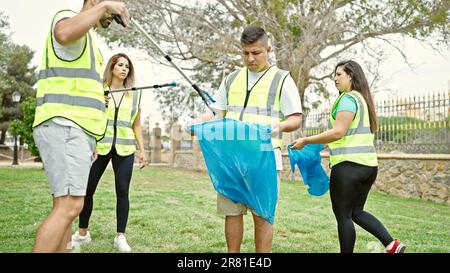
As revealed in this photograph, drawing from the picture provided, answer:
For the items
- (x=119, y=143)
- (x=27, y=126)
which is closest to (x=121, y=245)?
(x=119, y=143)

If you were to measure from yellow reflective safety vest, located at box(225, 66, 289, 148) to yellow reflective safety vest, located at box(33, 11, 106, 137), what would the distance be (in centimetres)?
90

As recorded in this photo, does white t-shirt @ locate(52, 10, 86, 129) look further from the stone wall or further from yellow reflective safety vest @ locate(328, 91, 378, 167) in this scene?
the stone wall

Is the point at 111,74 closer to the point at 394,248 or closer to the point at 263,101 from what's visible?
the point at 263,101

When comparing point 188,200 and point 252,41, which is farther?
point 188,200

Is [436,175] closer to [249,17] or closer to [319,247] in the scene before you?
[319,247]

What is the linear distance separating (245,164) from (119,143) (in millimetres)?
1589

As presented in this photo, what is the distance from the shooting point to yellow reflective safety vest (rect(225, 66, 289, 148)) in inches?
114

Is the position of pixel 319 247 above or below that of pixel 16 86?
below

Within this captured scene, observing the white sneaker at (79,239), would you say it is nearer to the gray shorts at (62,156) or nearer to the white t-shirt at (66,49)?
the gray shorts at (62,156)

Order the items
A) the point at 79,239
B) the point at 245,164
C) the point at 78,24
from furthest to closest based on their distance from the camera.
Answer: the point at 79,239 < the point at 245,164 < the point at 78,24

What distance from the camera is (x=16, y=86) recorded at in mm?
31391

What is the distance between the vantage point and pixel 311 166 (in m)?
3.83

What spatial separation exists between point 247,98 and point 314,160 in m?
1.13
